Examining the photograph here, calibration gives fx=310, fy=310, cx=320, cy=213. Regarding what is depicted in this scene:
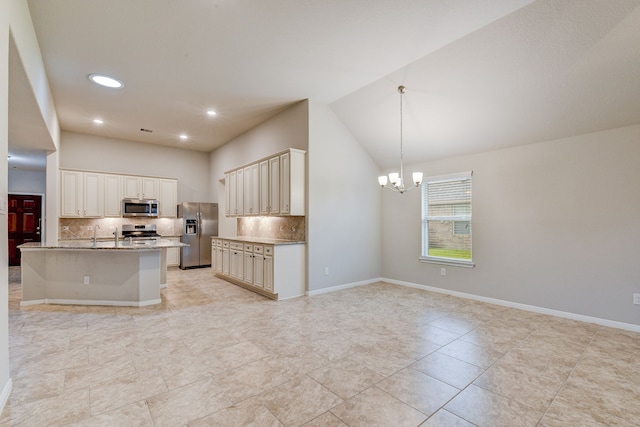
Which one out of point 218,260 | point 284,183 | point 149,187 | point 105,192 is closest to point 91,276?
point 218,260

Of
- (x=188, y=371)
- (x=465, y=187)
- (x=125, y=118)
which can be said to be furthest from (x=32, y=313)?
(x=465, y=187)

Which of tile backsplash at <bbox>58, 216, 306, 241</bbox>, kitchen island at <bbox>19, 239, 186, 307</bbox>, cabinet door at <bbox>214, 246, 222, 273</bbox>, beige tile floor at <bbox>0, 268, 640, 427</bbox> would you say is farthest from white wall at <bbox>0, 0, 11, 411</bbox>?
cabinet door at <bbox>214, 246, 222, 273</bbox>

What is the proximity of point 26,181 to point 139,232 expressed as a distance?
4.50 metres

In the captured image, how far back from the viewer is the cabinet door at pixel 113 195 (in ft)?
23.2

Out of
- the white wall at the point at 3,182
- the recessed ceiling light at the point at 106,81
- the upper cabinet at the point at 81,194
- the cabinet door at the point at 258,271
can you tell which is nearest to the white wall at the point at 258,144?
the cabinet door at the point at 258,271

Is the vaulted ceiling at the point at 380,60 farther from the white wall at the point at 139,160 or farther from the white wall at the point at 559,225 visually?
the white wall at the point at 139,160

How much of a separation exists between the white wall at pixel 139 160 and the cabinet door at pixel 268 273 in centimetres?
470

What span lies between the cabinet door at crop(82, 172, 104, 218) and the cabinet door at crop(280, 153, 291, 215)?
185 inches

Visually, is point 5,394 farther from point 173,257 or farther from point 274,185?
point 173,257

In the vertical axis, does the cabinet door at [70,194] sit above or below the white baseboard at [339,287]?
above

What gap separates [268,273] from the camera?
485 cm

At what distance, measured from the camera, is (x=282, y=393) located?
2.25 meters

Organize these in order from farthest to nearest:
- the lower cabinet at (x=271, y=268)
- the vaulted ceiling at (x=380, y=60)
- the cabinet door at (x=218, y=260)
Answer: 1. the cabinet door at (x=218, y=260)
2. the lower cabinet at (x=271, y=268)
3. the vaulted ceiling at (x=380, y=60)

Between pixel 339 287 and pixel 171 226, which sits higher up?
pixel 171 226
